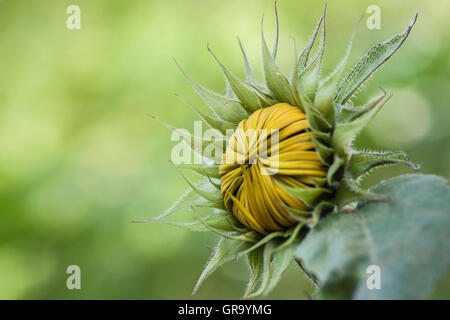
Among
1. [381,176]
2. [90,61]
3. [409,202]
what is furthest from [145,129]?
[409,202]

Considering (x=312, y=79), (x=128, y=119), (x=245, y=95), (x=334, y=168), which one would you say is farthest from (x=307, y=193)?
(x=128, y=119)

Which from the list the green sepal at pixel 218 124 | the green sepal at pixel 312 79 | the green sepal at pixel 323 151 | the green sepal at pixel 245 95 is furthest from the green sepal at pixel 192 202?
the green sepal at pixel 312 79

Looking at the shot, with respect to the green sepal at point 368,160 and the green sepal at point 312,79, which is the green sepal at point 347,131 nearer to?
the green sepal at point 368,160

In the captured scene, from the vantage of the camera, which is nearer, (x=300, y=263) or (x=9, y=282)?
(x=300, y=263)

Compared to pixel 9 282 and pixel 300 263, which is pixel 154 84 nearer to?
pixel 9 282

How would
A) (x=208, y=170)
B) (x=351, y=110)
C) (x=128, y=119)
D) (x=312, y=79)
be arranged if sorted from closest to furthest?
(x=351, y=110) → (x=312, y=79) → (x=208, y=170) → (x=128, y=119)

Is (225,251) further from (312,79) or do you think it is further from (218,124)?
(312,79)
